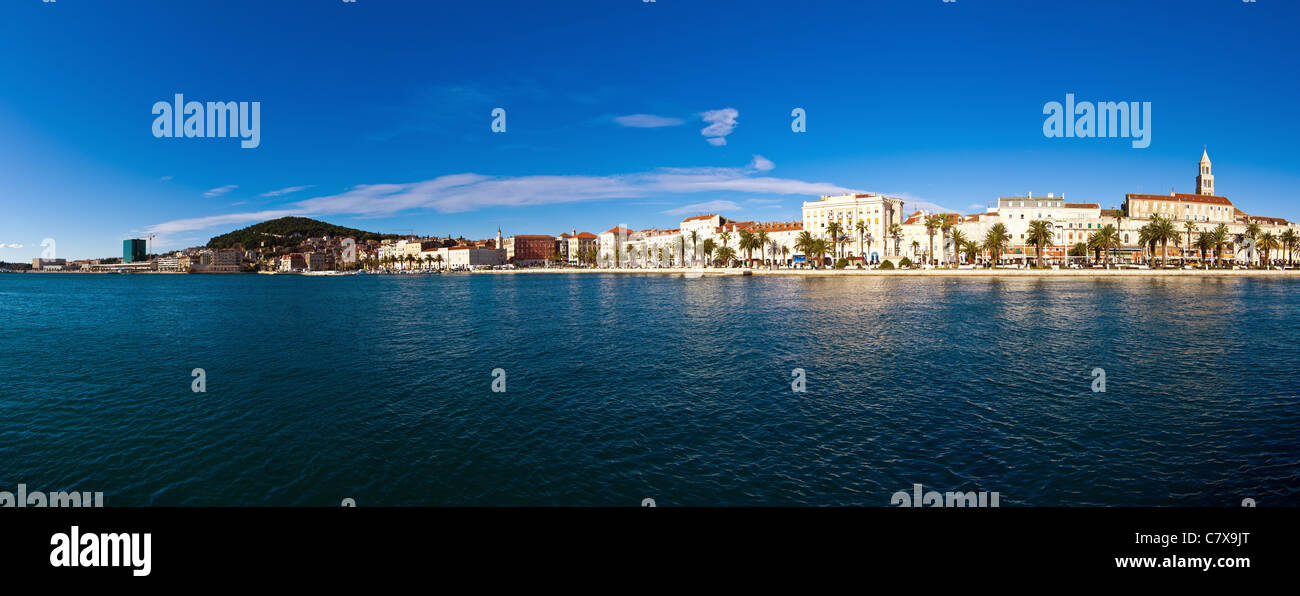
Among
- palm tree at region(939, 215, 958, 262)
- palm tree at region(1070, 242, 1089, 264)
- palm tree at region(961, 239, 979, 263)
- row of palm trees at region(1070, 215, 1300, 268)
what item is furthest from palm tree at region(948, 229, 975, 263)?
row of palm trees at region(1070, 215, 1300, 268)

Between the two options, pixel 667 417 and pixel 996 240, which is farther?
pixel 996 240

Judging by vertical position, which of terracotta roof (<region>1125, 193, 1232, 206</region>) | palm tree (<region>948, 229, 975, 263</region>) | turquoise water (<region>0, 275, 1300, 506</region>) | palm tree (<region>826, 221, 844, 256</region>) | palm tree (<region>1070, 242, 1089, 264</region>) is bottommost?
turquoise water (<region>0, 275, 1300, 506</region>)

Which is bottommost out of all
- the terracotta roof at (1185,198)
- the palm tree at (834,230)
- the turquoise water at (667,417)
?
the turquoise water at (667,417)

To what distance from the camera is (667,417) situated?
1834cm

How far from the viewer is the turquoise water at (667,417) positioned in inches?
516

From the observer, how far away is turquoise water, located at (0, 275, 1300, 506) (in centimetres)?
1310

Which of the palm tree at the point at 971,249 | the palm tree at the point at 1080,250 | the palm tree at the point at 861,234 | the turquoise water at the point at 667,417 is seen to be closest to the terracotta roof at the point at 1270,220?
the palm tree at the point at 1080,250

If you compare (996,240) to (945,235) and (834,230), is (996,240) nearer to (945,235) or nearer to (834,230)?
(945,235)

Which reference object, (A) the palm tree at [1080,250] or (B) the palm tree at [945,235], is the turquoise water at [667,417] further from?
(A) the palm tree at [1080,250]

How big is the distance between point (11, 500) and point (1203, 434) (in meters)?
29.7

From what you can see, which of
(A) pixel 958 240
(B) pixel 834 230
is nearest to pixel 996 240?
(A) pixel 958 240

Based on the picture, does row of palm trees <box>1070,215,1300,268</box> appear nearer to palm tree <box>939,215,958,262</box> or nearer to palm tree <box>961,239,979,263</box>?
palm tree <box>961,239,979,263</box>
